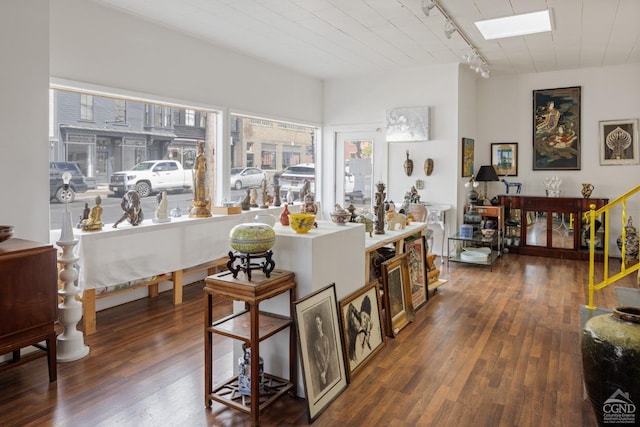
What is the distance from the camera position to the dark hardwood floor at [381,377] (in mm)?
2549

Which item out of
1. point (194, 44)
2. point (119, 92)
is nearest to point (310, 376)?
point (119, 92)

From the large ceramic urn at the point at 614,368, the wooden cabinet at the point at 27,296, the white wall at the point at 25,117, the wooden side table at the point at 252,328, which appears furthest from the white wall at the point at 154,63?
the large ceramic urn at the point at 614,368

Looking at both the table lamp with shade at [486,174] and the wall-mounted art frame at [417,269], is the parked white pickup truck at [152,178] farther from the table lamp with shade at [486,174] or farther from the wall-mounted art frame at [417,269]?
the table lamp with shade at [486,174]

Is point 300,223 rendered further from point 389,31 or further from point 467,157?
point 467,157

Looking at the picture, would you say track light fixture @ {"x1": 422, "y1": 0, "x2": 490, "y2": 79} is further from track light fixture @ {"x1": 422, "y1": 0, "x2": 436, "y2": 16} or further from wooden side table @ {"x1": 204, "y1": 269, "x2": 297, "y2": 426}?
wooden side table @ {"x1": 204, "y1": 269, "x2": 297, "y2": 426}

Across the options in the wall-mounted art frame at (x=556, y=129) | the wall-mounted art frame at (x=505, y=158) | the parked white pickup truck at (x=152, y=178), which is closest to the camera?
the parked white pickup truck at (x=152, y=178)

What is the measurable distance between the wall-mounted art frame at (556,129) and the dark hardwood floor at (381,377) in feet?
11.2

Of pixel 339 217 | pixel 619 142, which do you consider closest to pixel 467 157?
pixel 619 142

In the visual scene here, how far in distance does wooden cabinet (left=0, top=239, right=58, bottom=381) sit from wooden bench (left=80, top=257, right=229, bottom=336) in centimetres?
78

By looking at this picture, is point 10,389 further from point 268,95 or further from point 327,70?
point 327,70

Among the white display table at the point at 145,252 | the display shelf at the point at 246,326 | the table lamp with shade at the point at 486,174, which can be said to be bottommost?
the display shelf at the point at 246,326

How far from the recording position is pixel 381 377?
303 cm

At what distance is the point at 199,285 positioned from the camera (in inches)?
215

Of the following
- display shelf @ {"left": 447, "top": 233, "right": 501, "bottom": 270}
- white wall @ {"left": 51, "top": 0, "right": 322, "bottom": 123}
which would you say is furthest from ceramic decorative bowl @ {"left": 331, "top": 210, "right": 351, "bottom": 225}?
display shelf @ {"left": 447, "top": 233, "right": 501, "bottom": 270}
